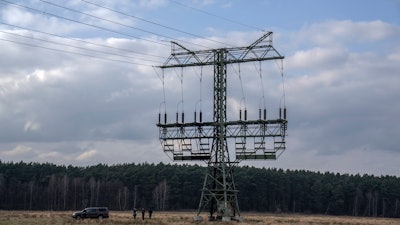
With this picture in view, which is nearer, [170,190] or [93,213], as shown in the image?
[93,213]

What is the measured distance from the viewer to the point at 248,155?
60094 millimetres

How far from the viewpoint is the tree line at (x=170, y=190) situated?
147m

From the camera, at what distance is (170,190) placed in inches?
5846

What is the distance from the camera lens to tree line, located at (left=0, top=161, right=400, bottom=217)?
482 feet

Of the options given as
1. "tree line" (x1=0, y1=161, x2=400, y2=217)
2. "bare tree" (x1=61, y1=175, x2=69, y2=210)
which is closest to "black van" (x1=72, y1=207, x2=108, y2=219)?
"tree line" (x1=0, y1=161, x2=400, y2=217)

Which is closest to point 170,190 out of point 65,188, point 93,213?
point 65,188

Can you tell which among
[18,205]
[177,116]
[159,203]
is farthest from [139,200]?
[177,116]

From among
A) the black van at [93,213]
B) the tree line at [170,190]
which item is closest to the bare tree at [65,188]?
the tree line at [170,190]

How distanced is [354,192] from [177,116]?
120 meters

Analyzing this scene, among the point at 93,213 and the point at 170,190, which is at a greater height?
the point at 170,190

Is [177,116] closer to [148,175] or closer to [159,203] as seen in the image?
[159,203]

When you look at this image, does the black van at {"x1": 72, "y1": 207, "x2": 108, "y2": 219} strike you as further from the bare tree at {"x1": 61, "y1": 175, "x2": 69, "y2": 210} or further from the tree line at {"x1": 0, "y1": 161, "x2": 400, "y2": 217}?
the bare tree at {"x1": 61, "y1": 175, "x2": 69, "y2": 210}

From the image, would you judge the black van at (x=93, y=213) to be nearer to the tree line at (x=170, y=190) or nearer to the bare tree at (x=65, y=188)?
the tree line at (x=170, y=190)

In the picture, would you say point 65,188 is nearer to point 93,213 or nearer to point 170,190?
point 170,190
